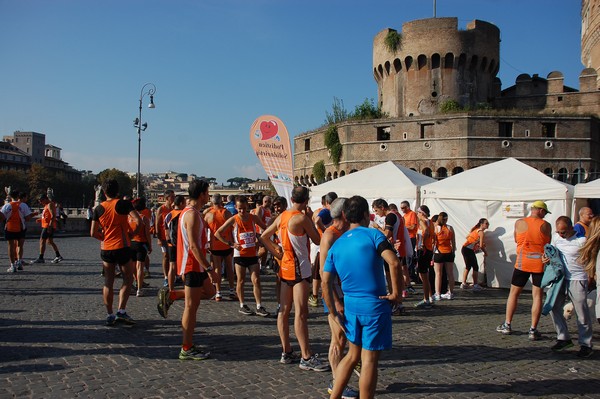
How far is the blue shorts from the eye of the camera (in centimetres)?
350

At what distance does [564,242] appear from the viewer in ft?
19.5

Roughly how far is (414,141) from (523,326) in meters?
35.0

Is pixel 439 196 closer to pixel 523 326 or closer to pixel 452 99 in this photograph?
pixel 523 326

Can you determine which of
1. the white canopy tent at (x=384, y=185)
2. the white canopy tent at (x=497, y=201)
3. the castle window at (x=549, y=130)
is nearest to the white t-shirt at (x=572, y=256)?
the white canopy tent at (x=497, y=201)

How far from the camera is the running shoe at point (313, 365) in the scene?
4965mm

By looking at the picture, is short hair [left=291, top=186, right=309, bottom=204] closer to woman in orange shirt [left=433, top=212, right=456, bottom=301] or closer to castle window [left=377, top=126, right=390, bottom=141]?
woman in orange shirt [left=433, top=212, right=456, bottom=301]

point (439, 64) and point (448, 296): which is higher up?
point (439, 64)

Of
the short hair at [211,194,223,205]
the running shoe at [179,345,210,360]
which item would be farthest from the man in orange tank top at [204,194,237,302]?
the running shoe at [179,345,210,360]

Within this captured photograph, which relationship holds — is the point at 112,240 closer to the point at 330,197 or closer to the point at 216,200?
the point at 216,200

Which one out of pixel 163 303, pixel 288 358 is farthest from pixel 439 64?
pixel 288 358

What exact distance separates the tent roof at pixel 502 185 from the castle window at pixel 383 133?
102ft

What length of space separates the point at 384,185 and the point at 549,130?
107ft

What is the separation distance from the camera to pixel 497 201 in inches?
436

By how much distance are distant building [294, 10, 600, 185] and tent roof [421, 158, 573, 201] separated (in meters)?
28.6
